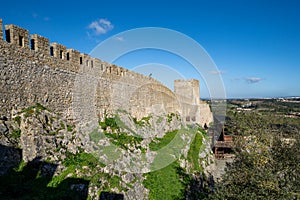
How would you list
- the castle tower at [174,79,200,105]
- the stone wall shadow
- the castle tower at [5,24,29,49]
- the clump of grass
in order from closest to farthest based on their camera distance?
the stone wall shadow < the castle tower at [5,24,29,49] < the clump of grass < the castle tower at [174,79,200,105]

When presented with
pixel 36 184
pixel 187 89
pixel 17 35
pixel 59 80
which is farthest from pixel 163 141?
pixel 187 89

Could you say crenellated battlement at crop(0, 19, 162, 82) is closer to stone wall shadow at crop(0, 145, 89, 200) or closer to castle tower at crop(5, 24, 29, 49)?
castle tower at crop(5, 24, 29, 49)

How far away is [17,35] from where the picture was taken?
914 cm

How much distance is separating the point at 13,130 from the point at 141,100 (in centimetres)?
→ 1419

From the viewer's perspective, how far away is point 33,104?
996 cm

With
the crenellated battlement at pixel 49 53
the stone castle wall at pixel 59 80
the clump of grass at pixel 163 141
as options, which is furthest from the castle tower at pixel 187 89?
the crenellated battlement at pixel 49 53

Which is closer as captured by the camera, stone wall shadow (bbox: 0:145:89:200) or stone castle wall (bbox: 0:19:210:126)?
stone wall shadow (bbox: 0:145:89:200)

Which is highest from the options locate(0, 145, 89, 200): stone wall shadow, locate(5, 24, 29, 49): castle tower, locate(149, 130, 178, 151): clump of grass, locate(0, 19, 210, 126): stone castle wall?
locate(5, 24, 29, 49): castle tower

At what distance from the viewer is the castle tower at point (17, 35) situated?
885 centimetres

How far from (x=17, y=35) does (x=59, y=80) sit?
2997 millimetres

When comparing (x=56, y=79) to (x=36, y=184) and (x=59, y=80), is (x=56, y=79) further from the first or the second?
(x=36, y=184)

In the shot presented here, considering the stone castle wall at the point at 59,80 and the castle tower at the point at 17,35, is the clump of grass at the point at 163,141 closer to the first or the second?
the stone castle wall at the point at 59,80

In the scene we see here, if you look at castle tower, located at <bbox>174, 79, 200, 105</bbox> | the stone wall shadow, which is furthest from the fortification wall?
castle tower, located at <bbox>174, 79, 200, 105</bbox>

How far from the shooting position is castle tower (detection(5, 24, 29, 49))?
8852 mm
